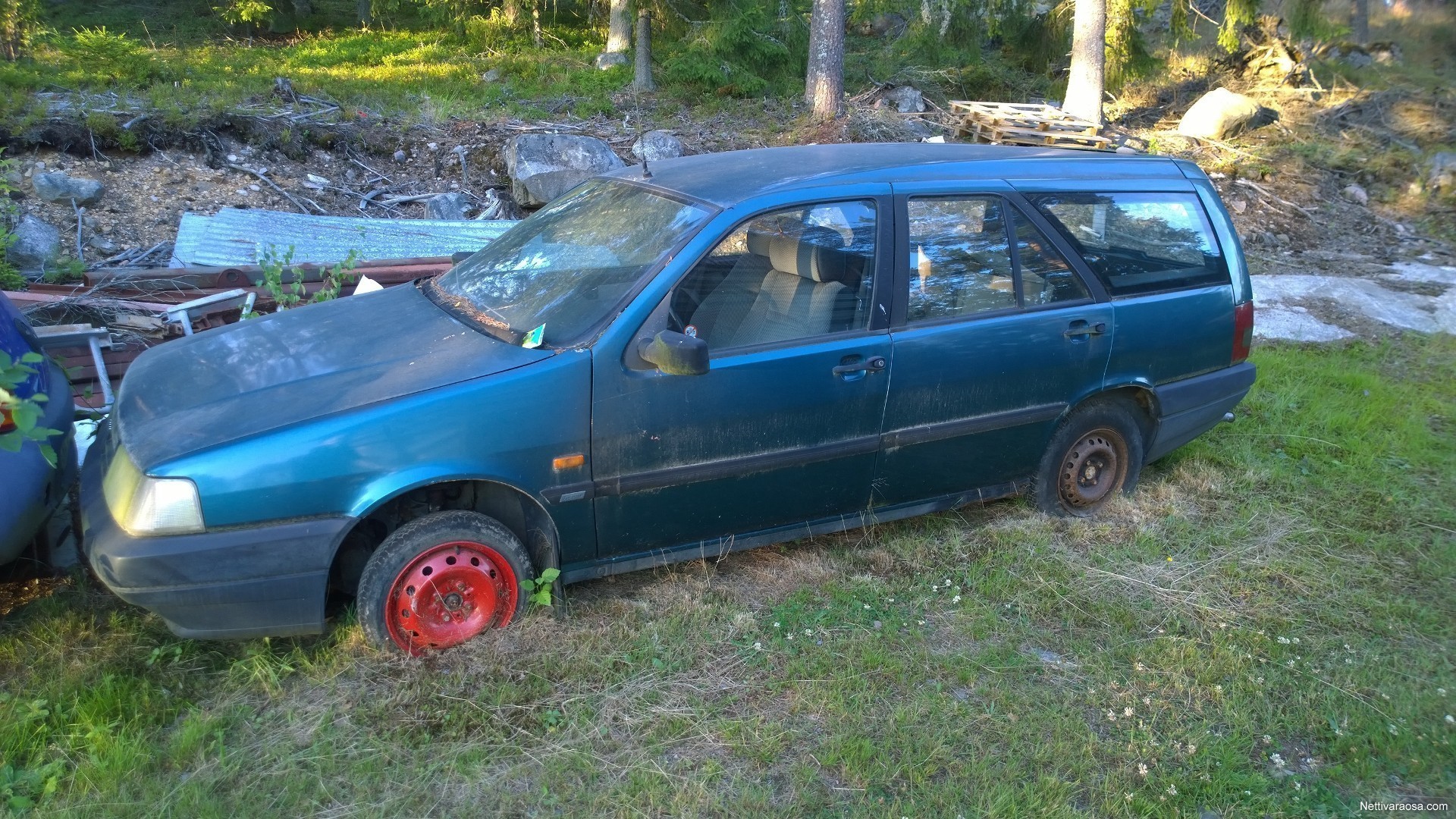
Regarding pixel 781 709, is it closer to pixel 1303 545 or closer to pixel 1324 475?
pixel 1303 545

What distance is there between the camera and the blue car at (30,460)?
10.4ft

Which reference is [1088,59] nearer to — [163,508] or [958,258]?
[958,258]

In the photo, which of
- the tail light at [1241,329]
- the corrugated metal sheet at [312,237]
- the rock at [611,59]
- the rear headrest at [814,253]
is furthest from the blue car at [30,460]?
the rock at [611,59]

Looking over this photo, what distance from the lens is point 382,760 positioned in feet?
9.20

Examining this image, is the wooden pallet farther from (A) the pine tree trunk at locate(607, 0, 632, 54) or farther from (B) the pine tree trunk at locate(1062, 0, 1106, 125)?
(A) the pine tree trunk at locate(607, 0, 632, 54)

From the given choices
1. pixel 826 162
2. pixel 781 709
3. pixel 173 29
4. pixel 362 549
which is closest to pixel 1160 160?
pixel 826 162

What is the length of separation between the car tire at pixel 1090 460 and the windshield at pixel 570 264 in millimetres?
2034

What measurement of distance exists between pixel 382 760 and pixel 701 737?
0.95 m

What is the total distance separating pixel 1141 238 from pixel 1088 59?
32.9 feet

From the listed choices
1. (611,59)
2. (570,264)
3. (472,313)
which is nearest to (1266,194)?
(611,59)

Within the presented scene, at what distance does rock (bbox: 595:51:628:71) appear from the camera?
52.0ft

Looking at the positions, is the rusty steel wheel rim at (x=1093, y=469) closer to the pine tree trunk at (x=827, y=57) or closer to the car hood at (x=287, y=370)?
the car hood at (x=287, y=370)

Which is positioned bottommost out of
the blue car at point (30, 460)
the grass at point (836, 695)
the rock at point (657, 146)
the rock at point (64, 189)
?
the grass at point (836, 695)

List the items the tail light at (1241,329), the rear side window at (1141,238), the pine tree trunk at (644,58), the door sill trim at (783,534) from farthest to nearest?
the pine tree trunk at (644,58) → the tail light at (1241,329) → the rear side window at (1141,238) → the door sill trim at (783,534)
